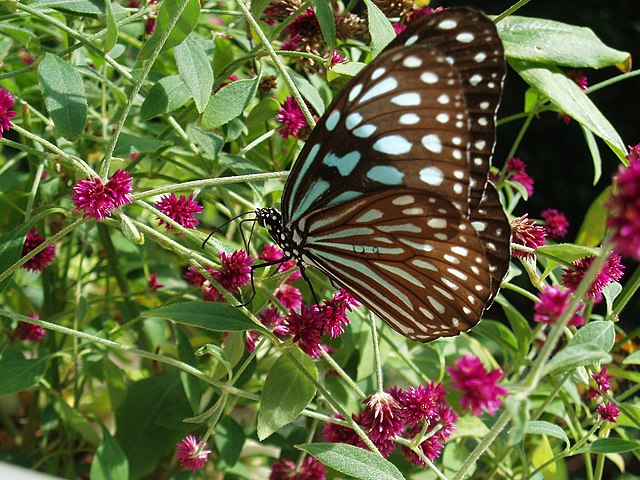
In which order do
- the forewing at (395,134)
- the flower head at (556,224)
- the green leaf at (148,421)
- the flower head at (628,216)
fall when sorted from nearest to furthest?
the flower head at (628,216)
the forewing at (395,134)
the green leaf at (148,421)
the flower head at (556,224)

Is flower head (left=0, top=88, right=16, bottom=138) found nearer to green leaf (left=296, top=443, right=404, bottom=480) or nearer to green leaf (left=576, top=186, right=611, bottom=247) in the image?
green leaf (left=296, top=443, right=404, bottom=480)

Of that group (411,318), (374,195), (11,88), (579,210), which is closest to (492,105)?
(374,195)

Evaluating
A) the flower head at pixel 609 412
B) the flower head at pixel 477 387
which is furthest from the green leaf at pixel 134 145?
the flower head at pixel 609 412

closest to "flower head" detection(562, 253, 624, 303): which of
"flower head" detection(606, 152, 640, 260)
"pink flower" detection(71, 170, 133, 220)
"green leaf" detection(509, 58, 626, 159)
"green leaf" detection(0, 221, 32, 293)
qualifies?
"green leaf" detection(509, 58, 626, 159)

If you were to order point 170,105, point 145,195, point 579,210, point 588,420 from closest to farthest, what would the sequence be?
1. point 145,195
2. point 170,105
3. point 588,420
4. point 579,210

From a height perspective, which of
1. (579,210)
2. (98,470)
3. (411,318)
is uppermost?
(411,318)

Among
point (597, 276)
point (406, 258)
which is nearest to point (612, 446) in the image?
point (597, 276)

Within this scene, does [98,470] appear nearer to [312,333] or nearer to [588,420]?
[312,333]

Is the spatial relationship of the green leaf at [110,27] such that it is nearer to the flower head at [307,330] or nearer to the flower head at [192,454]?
the flower head at [307,330]

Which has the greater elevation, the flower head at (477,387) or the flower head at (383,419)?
the flower head at (477,387)
